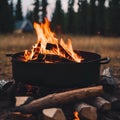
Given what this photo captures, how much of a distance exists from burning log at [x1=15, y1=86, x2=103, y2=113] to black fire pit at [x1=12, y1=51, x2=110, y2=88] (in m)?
0.27

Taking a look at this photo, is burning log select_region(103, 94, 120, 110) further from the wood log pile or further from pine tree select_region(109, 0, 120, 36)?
pine tree select_region(109, 0, 120, 36)

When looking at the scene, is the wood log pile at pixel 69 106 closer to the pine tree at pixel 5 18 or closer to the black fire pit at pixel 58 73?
the black fire pit at pixel 58 73

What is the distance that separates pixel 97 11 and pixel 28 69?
137 ft

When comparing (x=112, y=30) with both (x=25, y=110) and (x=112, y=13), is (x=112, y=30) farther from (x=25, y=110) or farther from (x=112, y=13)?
(x=25, y=110)

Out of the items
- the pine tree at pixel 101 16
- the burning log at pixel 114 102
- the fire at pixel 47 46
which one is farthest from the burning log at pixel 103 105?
the pine tree at pixel 101 16

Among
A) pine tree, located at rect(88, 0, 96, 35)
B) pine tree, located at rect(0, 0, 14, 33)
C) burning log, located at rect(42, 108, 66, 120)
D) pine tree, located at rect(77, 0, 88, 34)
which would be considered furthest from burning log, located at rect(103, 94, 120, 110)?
pine tree, located at rect(77, 0, 88, 34)

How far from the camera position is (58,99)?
4.98 meters

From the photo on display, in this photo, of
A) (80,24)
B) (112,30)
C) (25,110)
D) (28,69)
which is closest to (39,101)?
(25,110)

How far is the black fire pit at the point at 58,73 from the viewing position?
5172 mm

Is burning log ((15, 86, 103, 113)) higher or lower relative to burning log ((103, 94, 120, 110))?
higher

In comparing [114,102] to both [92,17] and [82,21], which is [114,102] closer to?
[92,17]

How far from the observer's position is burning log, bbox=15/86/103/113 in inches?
195

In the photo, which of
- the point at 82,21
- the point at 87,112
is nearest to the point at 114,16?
the point at 82,21

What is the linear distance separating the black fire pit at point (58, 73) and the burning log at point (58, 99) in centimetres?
27
